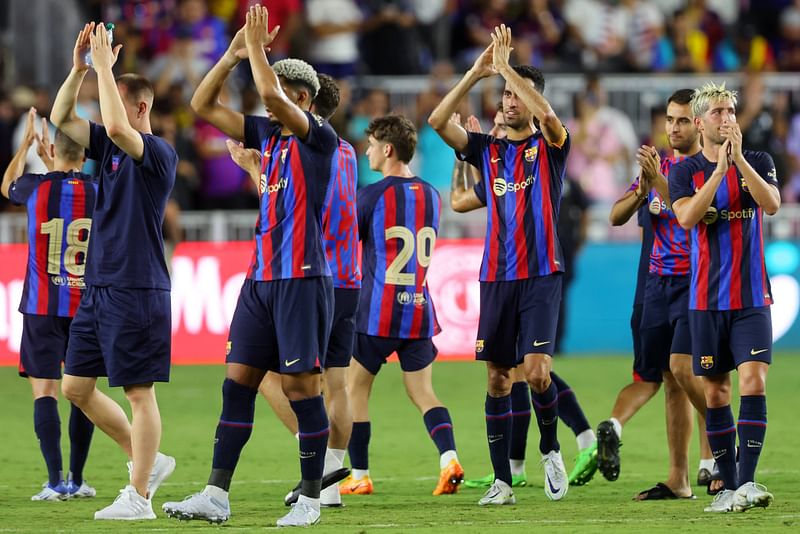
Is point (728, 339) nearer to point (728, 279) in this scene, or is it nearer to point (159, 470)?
point (728, 279)

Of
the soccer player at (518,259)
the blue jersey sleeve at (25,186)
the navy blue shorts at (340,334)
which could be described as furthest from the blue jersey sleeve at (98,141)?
the soccer player at (518,259)

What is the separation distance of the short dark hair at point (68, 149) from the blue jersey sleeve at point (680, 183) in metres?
3.60

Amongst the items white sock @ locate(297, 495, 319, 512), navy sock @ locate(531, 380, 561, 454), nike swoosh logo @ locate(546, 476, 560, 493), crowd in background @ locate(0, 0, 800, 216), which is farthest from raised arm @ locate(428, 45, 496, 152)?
crowd in background @ locate(0, 0, 800, 216)

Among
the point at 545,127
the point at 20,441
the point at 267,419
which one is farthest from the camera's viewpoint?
the point at 267,419

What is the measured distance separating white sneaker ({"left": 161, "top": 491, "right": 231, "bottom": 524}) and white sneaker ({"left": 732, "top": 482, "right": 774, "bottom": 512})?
9.00 feet

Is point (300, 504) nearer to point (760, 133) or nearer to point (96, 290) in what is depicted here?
point (96, 290)

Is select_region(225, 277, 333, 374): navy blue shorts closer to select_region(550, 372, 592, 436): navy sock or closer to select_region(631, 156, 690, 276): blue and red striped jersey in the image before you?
select_region(631, 156, 690, 276): blue and red striped jersey

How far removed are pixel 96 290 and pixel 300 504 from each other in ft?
5.37

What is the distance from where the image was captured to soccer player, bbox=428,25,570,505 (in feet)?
28.7

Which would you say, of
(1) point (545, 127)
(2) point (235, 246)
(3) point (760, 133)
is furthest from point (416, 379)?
(3) point (760, 133)

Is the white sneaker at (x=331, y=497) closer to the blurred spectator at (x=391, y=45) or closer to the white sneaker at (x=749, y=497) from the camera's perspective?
the white sneaker at (x=749, y=497)

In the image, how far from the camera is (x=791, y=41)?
22.3 meters

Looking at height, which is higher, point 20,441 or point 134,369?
point 134,369

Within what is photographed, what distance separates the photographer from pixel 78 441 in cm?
923
